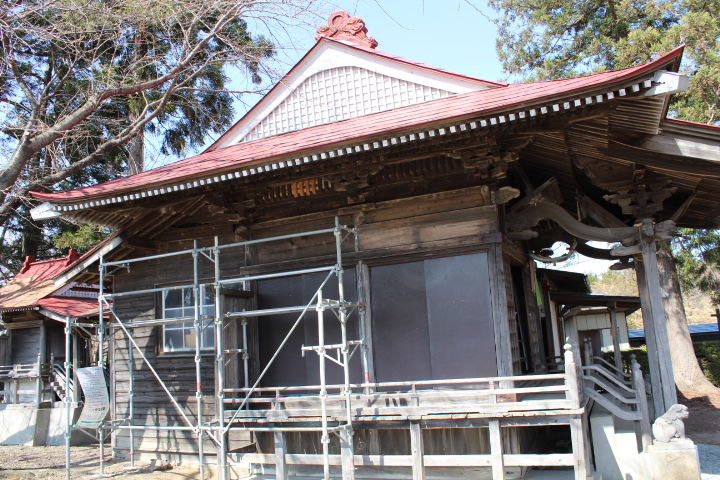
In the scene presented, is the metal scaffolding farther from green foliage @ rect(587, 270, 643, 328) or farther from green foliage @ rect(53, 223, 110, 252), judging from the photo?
green foliage @ rect(587, 270, 643, 328)

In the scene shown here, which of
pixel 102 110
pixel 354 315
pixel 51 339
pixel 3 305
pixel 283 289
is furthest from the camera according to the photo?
pixel 102 110

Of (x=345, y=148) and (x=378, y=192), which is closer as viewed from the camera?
(x=345, y=148)

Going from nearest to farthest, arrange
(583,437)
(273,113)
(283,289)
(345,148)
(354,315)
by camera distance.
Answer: (583,437), (345,148), (354,315), (283,289), (273,113)

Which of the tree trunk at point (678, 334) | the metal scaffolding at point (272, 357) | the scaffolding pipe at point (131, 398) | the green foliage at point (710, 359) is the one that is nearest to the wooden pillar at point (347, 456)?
the metal scaffolding at point (272, 357)

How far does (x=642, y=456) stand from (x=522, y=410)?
1761mm

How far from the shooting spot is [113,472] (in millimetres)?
9367

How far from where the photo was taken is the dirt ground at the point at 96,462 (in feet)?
30.3

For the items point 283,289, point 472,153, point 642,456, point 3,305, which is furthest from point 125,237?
point 3,305

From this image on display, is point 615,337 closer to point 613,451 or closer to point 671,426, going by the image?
point 613,451

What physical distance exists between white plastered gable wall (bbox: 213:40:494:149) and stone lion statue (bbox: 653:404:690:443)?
5525mm

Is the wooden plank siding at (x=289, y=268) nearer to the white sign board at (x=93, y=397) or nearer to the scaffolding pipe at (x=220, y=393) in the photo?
the scaffolding pipe at (x=220, y=393)

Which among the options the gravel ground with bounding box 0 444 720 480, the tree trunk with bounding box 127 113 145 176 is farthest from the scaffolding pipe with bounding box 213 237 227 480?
the tree trunk with bounding box 127 113 145 176

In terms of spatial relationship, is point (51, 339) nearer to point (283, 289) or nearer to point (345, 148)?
point (283, 289)

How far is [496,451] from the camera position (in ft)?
22.6
